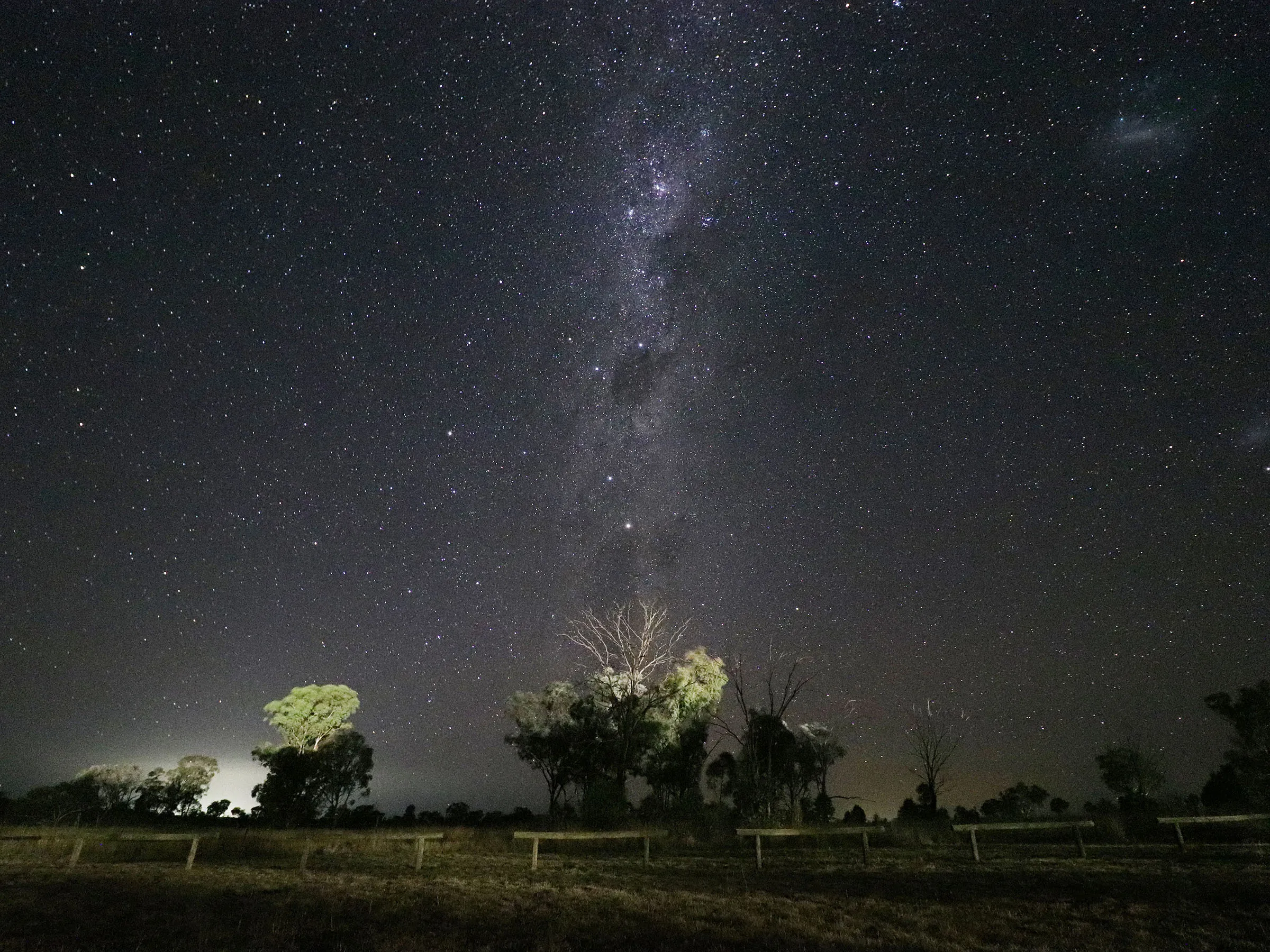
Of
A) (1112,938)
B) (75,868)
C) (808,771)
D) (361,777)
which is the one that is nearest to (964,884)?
(1112,938)

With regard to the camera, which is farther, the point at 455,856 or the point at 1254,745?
the point at 1254,745

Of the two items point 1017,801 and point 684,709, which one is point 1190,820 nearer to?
point 684,709

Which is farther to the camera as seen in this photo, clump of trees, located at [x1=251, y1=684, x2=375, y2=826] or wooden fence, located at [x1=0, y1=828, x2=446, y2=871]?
clump of trees, located at [x1=251, y1=684, x2=375, y2=826]

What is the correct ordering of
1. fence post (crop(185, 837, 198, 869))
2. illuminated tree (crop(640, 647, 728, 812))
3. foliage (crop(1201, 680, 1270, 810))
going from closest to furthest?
fence post (crop(185, 837, 198, 869))
foliage (crop(1201, 680, 1270, 810))
illuminated tree (crop(640, 647, 728, 812))

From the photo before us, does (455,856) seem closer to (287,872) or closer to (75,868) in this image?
(287,872)

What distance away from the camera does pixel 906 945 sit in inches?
452

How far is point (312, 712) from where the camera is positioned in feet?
170

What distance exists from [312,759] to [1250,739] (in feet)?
201

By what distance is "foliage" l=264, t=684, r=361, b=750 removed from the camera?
2013 inches

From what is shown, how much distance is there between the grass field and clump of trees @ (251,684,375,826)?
86.2 ft

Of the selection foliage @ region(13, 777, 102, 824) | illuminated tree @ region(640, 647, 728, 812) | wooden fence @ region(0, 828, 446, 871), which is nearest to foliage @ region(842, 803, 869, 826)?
illuminated tree @ region(640, 647, 728, 812)

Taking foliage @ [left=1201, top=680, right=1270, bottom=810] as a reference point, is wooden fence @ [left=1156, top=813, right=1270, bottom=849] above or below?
below

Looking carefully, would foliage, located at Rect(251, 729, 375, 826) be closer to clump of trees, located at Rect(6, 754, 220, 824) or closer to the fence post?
clump of trees, located at Rect(6, 754, 220, 824)

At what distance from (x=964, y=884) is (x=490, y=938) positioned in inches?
511
